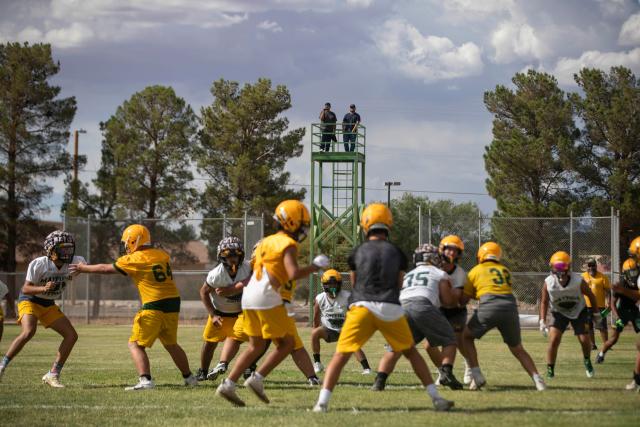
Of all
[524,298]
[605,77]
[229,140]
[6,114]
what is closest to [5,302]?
[6,114]

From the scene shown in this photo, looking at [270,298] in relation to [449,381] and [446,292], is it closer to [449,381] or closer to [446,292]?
[446,292]

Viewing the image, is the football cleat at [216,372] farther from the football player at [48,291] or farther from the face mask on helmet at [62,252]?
the face mask on helmet at [62,252]

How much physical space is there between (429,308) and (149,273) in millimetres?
3622

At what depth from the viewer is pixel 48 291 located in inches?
467

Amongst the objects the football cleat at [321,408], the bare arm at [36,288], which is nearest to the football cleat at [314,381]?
the football cleat at [321,408]

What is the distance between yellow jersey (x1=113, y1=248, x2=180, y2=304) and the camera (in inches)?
439

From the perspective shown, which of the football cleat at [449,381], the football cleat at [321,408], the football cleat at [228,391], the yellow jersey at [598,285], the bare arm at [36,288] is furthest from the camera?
the yellow jersey at [598,285]

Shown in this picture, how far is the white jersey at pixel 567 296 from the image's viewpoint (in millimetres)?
12734

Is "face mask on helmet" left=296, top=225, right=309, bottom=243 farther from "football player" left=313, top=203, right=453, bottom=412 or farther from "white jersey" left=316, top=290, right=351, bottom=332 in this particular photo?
"white jersey" left=316, top=290, right=351, bottom=332

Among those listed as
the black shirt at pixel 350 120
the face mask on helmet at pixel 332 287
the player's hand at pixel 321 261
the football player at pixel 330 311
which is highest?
the black shirt at pixel 350 120

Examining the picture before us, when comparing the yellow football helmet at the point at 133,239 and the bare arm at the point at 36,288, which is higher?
the yellow football helmet at the point at 133,239

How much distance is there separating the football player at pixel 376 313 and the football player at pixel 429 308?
4.77ft

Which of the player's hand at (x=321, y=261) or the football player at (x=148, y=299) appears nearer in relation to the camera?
the player's hand at (x=321, y=261)

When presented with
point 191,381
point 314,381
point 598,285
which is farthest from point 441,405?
point 598,285
